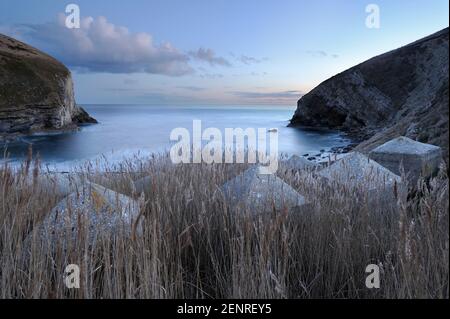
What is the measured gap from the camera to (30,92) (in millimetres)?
23844

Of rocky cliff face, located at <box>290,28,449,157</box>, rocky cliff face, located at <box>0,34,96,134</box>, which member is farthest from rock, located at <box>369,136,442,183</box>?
rocky cliff face, located at <box>290,28,449,157</box>

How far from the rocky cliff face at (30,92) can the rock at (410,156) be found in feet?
69.3

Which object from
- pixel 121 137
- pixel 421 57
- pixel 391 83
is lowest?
pixel 121 137

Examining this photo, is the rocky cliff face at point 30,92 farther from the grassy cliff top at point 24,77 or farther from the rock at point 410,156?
the rock at point 410,156

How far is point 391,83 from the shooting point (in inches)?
1141

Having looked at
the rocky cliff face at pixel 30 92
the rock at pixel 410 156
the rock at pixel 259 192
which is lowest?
the rock at pixel 259 192

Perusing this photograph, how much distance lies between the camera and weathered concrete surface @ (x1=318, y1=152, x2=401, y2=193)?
318 cm

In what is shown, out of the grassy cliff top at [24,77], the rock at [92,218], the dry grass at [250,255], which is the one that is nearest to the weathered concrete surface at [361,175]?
the dry grass at [250,255]

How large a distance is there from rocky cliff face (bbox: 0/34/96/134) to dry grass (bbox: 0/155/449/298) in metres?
21.7

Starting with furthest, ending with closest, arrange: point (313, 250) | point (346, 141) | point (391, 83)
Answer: point (391, 83) → point (346, 141) → point (313, 250)

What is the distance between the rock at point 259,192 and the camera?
2.75 metres

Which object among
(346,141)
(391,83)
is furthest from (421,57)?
(346,141)
